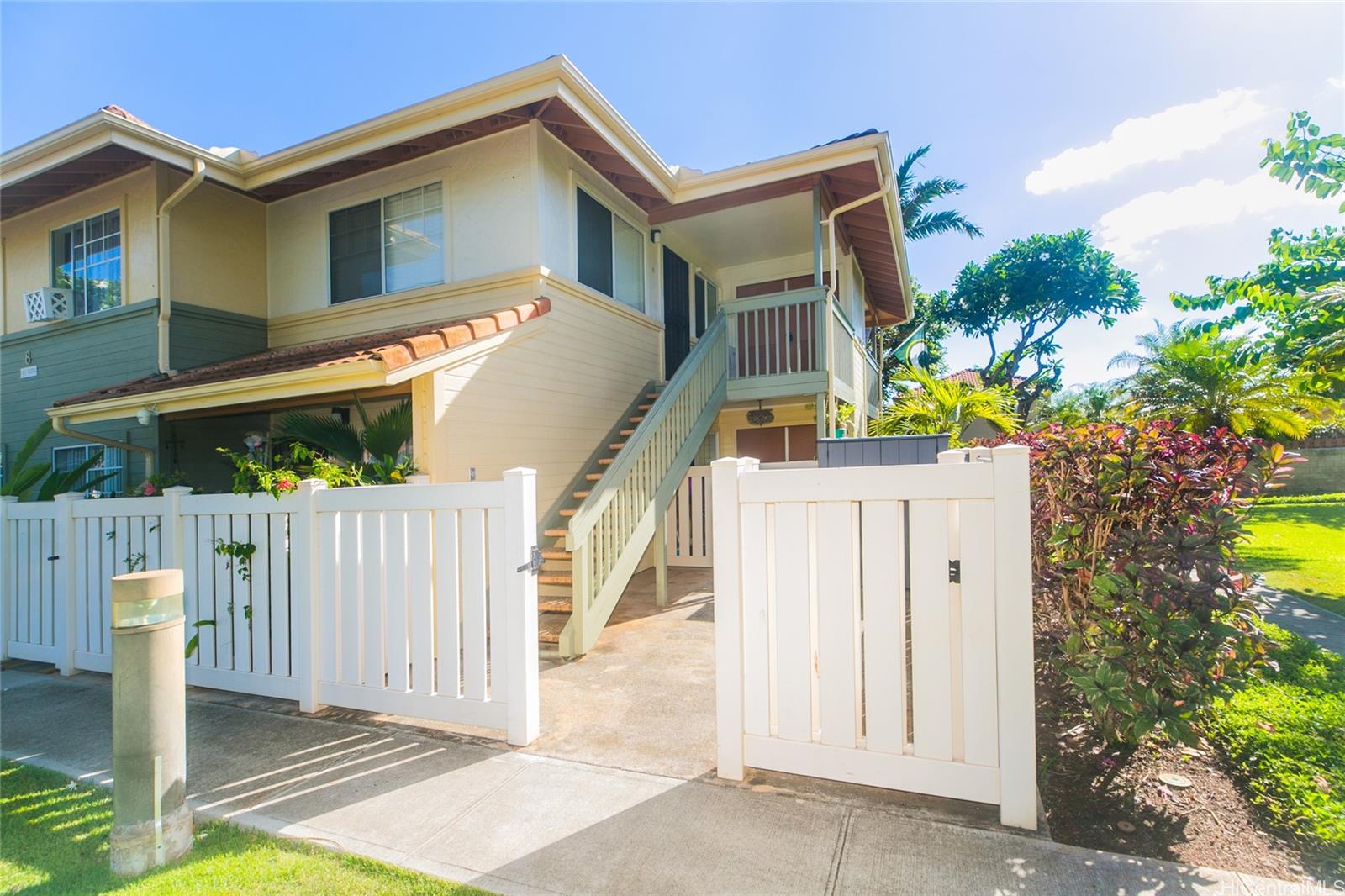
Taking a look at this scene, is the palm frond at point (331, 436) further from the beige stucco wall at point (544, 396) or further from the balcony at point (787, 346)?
the balcony at point (787, 346)

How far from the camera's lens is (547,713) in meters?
3.67

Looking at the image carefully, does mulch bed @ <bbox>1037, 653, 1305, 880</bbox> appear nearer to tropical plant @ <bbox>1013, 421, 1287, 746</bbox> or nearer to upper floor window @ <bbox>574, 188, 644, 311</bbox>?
tropical plant @ <bbox>1013, 421, 1287, 746</bbox>

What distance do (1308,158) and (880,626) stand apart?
7.73 metres

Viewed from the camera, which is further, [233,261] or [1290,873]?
[233,261]

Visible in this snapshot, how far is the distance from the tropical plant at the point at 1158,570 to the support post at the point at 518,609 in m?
2.65

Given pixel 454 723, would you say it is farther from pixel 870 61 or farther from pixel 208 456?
pixel 870 61

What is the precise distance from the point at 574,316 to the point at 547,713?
466cm

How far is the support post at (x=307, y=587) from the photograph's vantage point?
366cm

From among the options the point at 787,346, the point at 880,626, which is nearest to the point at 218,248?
the point at 787,346

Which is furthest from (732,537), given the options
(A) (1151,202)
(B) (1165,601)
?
(A) (1151,202)

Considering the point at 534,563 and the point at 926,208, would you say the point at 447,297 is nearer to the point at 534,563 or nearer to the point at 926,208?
the point at 534,563

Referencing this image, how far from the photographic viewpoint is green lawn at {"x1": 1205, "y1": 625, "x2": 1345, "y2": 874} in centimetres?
229

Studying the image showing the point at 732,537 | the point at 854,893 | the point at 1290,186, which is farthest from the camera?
the point at 1290,186

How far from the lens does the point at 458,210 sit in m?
6.79
